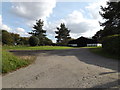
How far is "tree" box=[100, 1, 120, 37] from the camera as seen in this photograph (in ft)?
68.6

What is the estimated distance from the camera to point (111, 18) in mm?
22406

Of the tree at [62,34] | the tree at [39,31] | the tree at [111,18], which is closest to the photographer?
the tree at [111,18]

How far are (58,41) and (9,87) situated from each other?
188ft

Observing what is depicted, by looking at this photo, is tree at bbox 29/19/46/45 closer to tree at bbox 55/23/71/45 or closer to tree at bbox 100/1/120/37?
tree at bbox 55/23/71/45

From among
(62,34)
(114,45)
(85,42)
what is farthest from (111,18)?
(62,34)

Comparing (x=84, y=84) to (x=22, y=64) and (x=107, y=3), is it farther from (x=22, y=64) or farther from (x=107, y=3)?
(x=107, y=3)

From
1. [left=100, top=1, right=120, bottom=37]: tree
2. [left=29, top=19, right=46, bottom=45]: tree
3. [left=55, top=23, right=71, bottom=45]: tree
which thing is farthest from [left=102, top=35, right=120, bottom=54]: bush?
[left=55, top=23, right=71, bottom=45]: tree

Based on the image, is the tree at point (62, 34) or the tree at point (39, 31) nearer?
the tree at point (39, 31)

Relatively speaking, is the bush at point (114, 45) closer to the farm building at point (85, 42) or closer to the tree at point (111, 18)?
the tree at point (111, 18)

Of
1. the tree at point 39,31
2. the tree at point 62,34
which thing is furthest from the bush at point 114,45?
the tree at point 62,34

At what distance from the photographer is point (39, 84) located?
4320 millimetres

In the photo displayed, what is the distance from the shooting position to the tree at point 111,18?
68.6 feet

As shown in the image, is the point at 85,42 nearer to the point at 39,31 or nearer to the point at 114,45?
the point at 39,31

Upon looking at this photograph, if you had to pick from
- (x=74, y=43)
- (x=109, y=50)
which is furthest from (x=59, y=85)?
(x=74, y=43)
